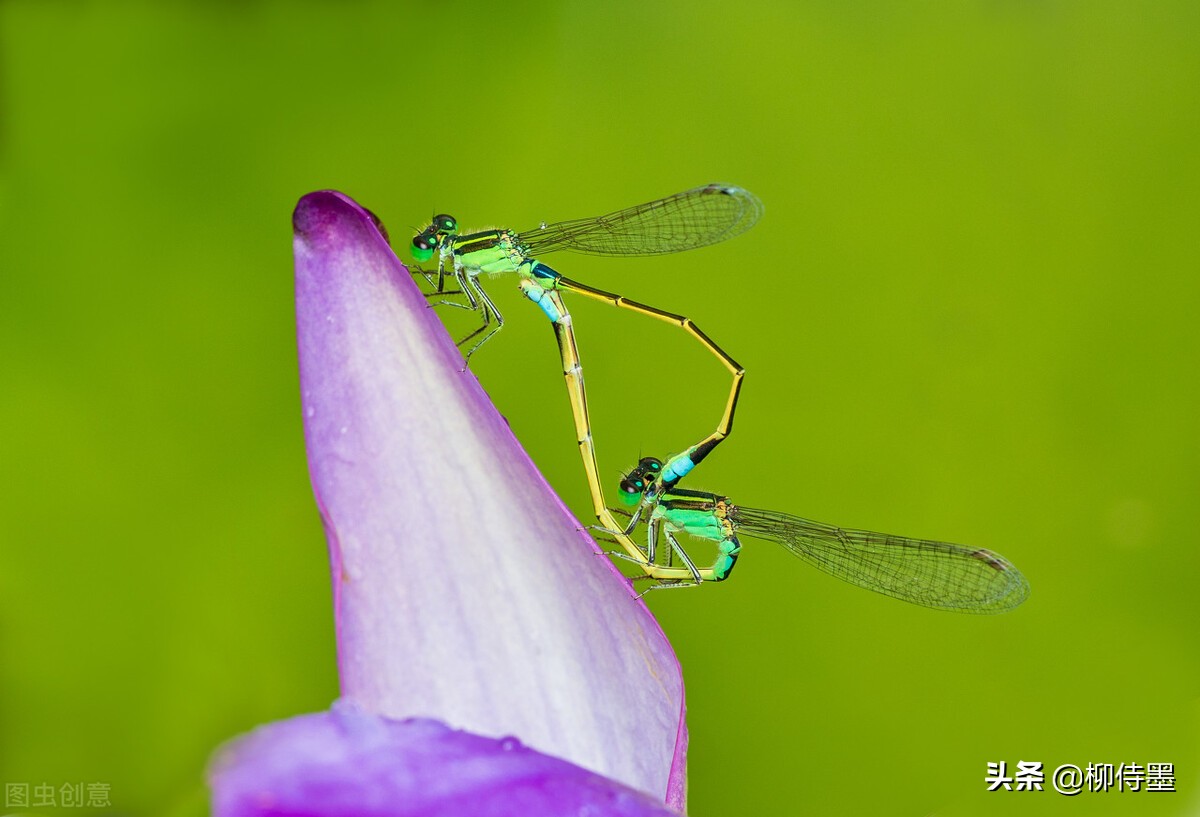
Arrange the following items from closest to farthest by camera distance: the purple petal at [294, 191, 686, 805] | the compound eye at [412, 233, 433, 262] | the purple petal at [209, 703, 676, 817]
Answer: the purple petal at [209, 703, 676, 817] → the purple petal at [294, 191, 686, 805] → the compound eye at [412, 233, 433, 262]

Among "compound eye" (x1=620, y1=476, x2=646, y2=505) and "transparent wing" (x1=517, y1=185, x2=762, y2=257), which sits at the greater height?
"transparent wing" (x1=517, y1=185, x2=762, y2=257)

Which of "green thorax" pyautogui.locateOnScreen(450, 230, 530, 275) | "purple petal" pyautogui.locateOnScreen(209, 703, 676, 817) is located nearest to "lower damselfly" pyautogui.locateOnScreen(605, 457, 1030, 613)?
"green thorax" pyautogui.locateOnScreen(450, 230, 530, 275)

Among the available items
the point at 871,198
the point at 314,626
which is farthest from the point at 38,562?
the point at 871,198

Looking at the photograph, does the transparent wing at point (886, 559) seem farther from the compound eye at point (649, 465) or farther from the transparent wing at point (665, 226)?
the transparent wing at point (665, 226)

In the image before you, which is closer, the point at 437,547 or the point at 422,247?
the point at 437,547

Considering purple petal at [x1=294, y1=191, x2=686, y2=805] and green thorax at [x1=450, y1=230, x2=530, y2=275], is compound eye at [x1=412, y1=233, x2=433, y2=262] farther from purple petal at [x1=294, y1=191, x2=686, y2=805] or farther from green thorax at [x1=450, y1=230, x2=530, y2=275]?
purple petal at [x1=294, y1=191, x2=686, y2=805]

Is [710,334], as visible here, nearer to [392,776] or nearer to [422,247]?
[422,247]

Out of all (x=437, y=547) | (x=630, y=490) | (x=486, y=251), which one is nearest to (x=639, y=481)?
(x=630, y=490)

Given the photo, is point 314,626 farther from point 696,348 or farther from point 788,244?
point 788,244

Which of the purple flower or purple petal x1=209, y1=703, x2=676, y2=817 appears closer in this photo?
purple petal x1=209, y1=703, x2=676, y2=817
